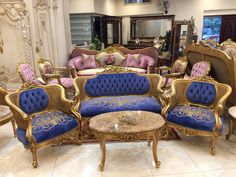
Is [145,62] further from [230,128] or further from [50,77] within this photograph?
[230,128]

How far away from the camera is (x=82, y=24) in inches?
322

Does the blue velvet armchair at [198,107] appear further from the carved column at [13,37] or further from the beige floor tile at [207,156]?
the carved column at [13,37]

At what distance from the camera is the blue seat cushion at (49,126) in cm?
252

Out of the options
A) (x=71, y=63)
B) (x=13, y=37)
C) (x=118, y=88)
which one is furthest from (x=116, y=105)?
(x=13, y=37)

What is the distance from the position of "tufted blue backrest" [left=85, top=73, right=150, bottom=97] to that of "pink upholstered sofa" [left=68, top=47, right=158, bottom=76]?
6.89 ft

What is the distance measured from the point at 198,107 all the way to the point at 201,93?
0.72ft

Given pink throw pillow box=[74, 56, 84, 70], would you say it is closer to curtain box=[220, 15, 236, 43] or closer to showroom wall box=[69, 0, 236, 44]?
showroom wall box=[69, 0, 236, 44]

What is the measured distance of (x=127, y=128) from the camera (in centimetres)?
240

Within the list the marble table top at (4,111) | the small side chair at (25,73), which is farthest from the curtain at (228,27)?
the marble table top at (4,111)

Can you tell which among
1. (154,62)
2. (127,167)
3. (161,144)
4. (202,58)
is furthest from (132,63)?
(127,167)

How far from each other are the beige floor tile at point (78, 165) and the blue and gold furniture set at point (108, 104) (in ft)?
0.79

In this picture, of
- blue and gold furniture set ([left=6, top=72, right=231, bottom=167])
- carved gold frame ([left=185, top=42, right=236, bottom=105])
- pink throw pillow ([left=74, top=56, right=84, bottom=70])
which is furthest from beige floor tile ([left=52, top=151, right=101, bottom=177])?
pink throw pillow ([left=74, top=56, right=84, bottom=70])

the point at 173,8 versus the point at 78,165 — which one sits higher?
the point at 173,8

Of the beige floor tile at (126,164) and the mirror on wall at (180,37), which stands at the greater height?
the mirror on wall at (180,37)
